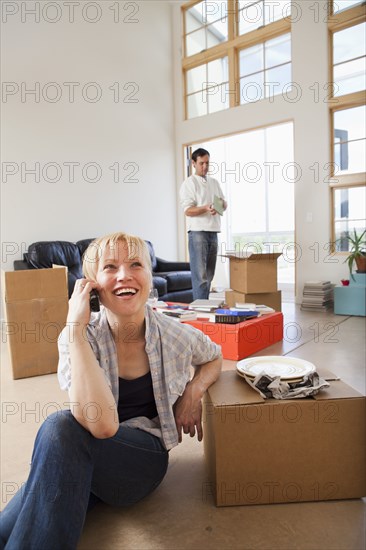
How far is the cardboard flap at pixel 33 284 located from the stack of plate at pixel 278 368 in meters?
1.61

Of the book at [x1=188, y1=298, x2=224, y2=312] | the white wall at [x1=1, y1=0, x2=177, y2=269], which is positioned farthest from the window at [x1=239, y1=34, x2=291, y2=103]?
the book at [x1=188, y1=298, x2=224, y2=312]

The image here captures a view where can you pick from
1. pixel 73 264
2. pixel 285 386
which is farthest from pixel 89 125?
pixel 285 386

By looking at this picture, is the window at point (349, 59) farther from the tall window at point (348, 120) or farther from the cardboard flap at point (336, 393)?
the cardboard flap at point (336, 393)

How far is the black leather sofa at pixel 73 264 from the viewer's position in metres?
4.30

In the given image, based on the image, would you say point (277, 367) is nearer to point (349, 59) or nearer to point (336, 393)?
point (336, 393)

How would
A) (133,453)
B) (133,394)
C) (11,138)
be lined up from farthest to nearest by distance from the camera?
(11,138) < (133,394) < (133,453)

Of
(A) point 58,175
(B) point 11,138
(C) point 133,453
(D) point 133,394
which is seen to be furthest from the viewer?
(A) point 58,175

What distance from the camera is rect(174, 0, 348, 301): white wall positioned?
495 cm

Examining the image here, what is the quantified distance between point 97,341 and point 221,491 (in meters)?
0.57

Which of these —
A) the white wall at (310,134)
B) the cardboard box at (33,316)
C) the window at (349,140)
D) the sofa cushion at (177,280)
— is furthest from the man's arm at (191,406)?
the window at (349,140)

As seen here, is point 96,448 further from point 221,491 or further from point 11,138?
point 11,138

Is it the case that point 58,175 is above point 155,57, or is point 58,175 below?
below

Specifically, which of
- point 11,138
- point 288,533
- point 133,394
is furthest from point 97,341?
point 11,138

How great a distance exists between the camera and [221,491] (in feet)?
4.16
